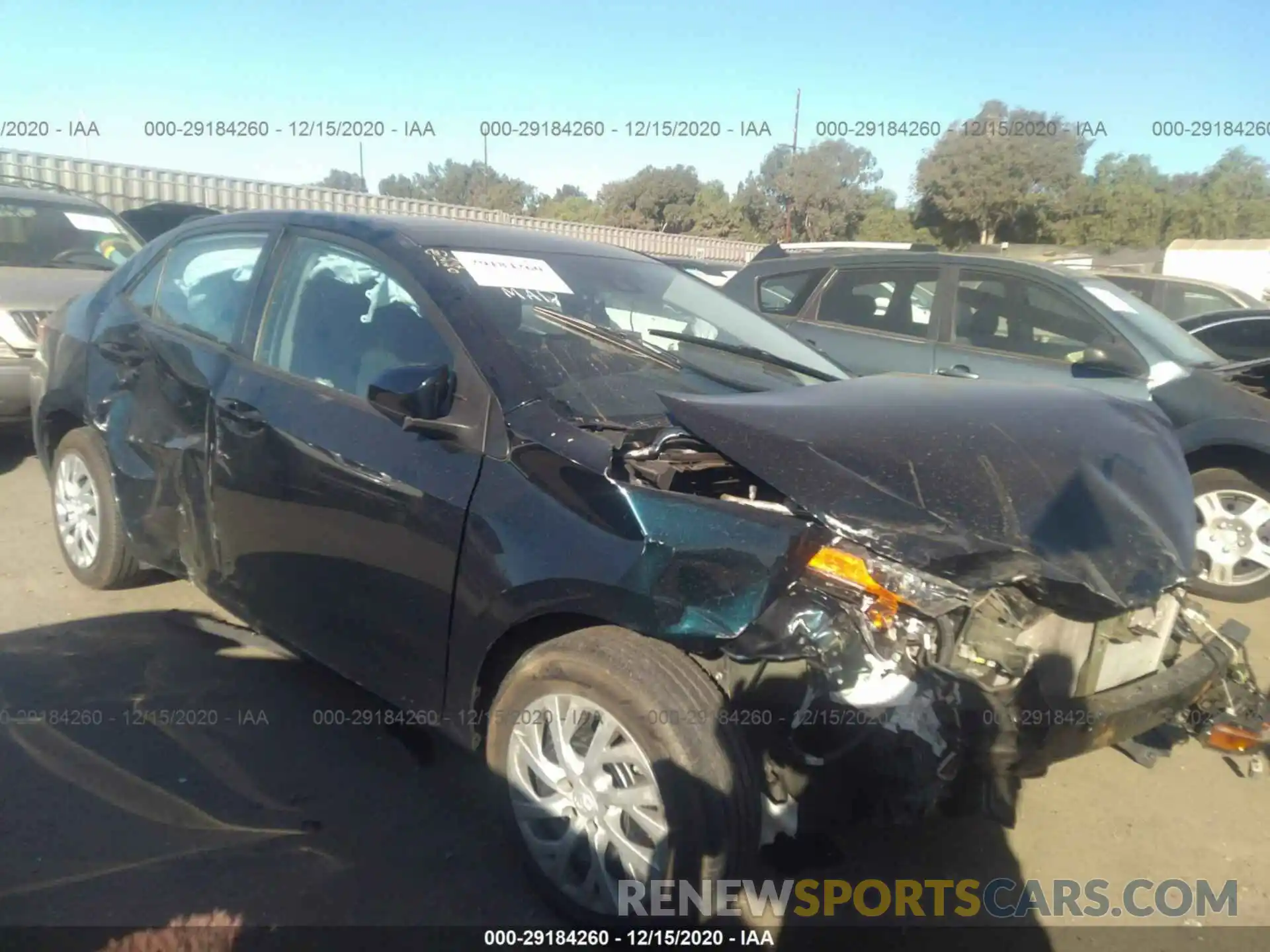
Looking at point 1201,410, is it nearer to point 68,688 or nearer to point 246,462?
point 246,462

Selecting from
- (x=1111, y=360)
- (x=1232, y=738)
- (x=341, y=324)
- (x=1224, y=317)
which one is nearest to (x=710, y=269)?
(x=1224, y=317)

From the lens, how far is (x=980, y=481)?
266 centimetres

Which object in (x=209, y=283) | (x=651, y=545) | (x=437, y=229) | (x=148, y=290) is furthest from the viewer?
(x=148, y=290)

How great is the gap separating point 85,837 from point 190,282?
2175 millimetres

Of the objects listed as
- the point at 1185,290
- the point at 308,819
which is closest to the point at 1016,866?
the point at 308,819

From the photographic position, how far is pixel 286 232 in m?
3.63

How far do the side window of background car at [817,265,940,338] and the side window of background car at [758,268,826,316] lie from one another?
0.15 m

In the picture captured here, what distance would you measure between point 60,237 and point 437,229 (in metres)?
5.74

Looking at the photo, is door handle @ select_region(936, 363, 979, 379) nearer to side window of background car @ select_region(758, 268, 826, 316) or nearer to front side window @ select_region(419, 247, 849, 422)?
side window of background car @ select_region(758, 268, 826, 316)

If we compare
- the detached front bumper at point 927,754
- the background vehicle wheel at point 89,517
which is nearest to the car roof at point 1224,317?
the detached front bumper at point 927,754

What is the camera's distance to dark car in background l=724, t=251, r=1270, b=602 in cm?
536

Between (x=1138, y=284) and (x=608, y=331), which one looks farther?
(x=1138, y=284)

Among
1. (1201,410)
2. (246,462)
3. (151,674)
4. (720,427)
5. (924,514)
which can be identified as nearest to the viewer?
(924,514)

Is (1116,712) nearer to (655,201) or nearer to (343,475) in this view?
(343,475)
